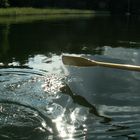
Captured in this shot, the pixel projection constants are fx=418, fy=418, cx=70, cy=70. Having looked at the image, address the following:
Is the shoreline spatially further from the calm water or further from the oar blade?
the oar blade

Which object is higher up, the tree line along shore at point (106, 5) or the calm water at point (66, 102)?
the tree line along shore at point (106, 5)

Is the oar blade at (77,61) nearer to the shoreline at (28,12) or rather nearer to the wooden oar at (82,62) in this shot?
the wooden oar at (82,62)

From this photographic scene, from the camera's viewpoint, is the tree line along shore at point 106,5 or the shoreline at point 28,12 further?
the tree line along shore at point 106,5

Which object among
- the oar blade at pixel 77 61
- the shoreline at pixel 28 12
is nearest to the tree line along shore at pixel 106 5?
the shoreline at pixel 28 12

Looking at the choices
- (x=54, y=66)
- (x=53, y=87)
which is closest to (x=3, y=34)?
(x=54, y=66)

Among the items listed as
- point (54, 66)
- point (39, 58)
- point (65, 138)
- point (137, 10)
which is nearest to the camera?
point (65, 138)

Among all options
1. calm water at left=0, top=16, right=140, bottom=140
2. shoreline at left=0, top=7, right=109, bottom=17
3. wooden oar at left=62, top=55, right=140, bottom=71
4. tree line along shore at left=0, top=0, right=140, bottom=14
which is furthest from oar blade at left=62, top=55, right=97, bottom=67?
tree line along shore at left=0, top=0, right=140, bottom=14

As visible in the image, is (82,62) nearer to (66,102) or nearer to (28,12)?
(66,102)

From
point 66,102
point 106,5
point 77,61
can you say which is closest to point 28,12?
point 106,5

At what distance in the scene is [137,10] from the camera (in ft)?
280

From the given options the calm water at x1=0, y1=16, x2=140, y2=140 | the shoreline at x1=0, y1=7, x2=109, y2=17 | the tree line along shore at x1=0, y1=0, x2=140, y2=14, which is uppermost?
the tree line along shore at x1=0, y1=0, x2=140, y2=14

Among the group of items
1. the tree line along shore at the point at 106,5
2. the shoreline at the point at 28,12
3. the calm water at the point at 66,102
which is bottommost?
the calm water at the point at 66,102

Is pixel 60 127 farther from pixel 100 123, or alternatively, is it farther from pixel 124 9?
pixel 124 9

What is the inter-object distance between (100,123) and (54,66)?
7486mm
